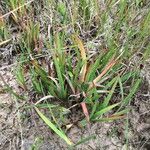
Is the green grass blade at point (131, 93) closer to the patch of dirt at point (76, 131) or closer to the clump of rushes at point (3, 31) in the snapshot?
the patch of dirt at point (76, 131)

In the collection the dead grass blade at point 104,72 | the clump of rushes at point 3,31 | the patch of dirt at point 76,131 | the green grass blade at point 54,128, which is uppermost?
the clump of rushes at point 3,31

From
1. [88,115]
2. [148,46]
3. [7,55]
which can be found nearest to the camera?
[88,115]

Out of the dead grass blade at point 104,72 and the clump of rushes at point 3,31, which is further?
the clump of rushes at point 3,31

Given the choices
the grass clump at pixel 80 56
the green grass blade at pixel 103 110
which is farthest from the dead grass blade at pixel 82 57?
the green grass blade at pixel 103 110

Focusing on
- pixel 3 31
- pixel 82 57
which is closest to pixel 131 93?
pixel 82 57

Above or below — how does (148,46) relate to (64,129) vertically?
above

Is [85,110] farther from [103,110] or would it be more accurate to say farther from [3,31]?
[3,31]

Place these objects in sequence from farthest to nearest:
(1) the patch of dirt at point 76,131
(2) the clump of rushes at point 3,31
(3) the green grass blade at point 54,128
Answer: (2) the clump of rushes at point 3,31 < (1) the patch of dirt at point 76,131 < (3) the green grass blade at point 54,128

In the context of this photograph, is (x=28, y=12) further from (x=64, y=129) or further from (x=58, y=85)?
(x=64, y=129)

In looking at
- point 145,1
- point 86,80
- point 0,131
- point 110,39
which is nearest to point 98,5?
point 110,39
